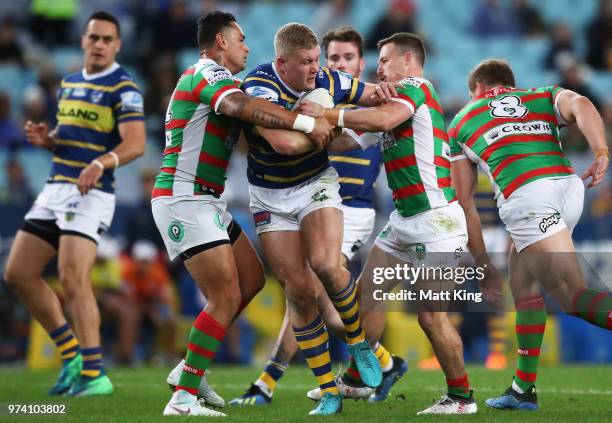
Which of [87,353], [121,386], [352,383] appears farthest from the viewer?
[121,386]

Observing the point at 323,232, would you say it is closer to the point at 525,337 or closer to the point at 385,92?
the point at 385,92

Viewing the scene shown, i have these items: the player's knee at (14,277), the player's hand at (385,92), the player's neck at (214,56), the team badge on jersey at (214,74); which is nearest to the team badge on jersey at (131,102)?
the player's knee at (14,277)

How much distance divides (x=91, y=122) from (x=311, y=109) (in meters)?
3.05

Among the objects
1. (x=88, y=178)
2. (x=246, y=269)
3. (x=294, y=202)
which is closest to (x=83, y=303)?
(x=88, y=178)

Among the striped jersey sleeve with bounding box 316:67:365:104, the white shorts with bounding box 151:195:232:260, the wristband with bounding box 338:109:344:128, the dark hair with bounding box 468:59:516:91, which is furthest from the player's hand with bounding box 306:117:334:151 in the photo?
the dark hair with bounding box 468:59:516:91

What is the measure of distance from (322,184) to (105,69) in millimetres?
3171

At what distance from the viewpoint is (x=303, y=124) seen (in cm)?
682

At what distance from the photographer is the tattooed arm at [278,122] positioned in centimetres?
677

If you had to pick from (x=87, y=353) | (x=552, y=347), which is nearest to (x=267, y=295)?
(x=552, y=347)

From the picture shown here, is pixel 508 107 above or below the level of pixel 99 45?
below

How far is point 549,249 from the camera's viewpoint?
721 cm

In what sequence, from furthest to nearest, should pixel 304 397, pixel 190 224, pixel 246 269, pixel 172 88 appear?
pixel 172 88 < pixel 304 397 < pixel 246 269 < pixel 190 224

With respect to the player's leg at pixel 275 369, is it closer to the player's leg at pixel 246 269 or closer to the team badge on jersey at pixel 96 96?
the player's leg at pixel 246 269

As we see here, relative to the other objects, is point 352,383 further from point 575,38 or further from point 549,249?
point 575,38
